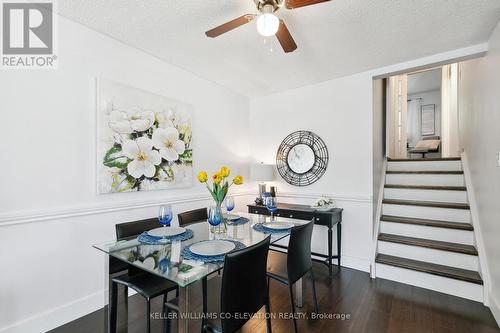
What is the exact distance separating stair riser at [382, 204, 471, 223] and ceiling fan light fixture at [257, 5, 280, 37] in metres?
2.86

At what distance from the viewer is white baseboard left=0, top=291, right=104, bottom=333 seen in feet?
5.76

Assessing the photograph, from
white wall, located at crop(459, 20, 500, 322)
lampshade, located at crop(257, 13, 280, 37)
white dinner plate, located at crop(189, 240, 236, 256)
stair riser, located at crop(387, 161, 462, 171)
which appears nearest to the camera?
white dinner plate, located at crop(189, 240, 236, 256)

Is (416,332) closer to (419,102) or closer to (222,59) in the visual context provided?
(222,59)

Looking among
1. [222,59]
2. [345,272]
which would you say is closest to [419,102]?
[345,272]

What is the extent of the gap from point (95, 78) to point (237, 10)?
4.59ft

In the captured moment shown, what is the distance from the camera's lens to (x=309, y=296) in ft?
7.92

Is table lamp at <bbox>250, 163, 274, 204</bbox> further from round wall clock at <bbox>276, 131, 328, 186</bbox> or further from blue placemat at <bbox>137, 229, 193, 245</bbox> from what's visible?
blue placemat at <bbox>137, 229, 193, 245</bbox>

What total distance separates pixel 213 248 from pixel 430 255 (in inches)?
103

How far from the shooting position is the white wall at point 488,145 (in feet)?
6.73

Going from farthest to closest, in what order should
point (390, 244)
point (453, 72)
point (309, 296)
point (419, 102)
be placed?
1. point (419, 102)
2. point (453, 72)
3. point (390, 244)
4. point (309, 296)

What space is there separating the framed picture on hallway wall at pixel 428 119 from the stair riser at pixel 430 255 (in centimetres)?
513

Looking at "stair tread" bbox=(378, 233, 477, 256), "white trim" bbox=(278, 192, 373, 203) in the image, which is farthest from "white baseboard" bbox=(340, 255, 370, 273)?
"white trim" bbox=(278, 192, 373, 203)

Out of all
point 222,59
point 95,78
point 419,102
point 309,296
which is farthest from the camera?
point 419,102

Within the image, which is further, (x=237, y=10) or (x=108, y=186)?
(x=108, y=186)
